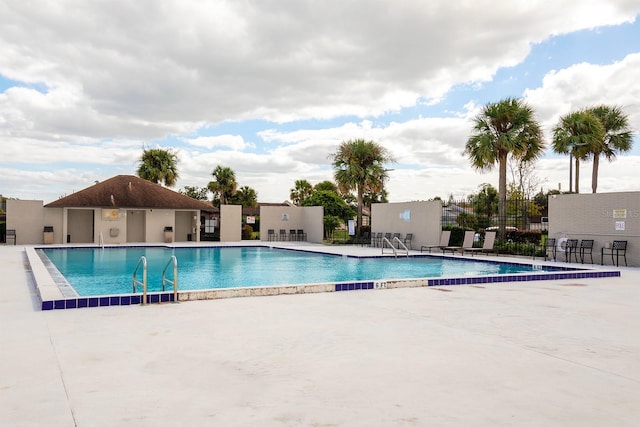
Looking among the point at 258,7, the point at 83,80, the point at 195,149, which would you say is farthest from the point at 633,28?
the point at 195,149

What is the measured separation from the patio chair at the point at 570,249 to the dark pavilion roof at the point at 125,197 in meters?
18.6

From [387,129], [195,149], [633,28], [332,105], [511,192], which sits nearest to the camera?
[633,28]

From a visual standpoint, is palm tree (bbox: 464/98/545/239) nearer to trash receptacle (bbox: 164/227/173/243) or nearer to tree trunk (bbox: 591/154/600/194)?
tree trunk (bbox: 591/154/600/194)

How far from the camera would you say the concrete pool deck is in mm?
3232

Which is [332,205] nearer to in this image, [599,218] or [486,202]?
[486,202]

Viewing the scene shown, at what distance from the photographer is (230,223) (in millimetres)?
29109

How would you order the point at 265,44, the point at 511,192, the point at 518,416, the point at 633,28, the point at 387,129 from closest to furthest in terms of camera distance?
the point at 518,416
the point at 633,28
the point at 265,44
the point at 387,129
the point at 511,192

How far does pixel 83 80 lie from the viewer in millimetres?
18875

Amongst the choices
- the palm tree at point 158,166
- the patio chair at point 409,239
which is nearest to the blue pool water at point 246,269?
the patio chair at point 409,239

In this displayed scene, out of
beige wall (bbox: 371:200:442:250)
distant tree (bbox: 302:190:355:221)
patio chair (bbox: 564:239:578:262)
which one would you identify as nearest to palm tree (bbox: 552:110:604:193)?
beige wall (bbox: 371:200:442:250)

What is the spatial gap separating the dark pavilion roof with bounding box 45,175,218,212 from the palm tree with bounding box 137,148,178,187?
26.0 ft

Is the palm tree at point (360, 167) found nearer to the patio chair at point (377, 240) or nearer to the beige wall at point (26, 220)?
the patio chair at point (377, 240)

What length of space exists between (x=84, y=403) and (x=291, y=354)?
183cm

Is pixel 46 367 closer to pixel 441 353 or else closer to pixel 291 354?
pixel 291 354
